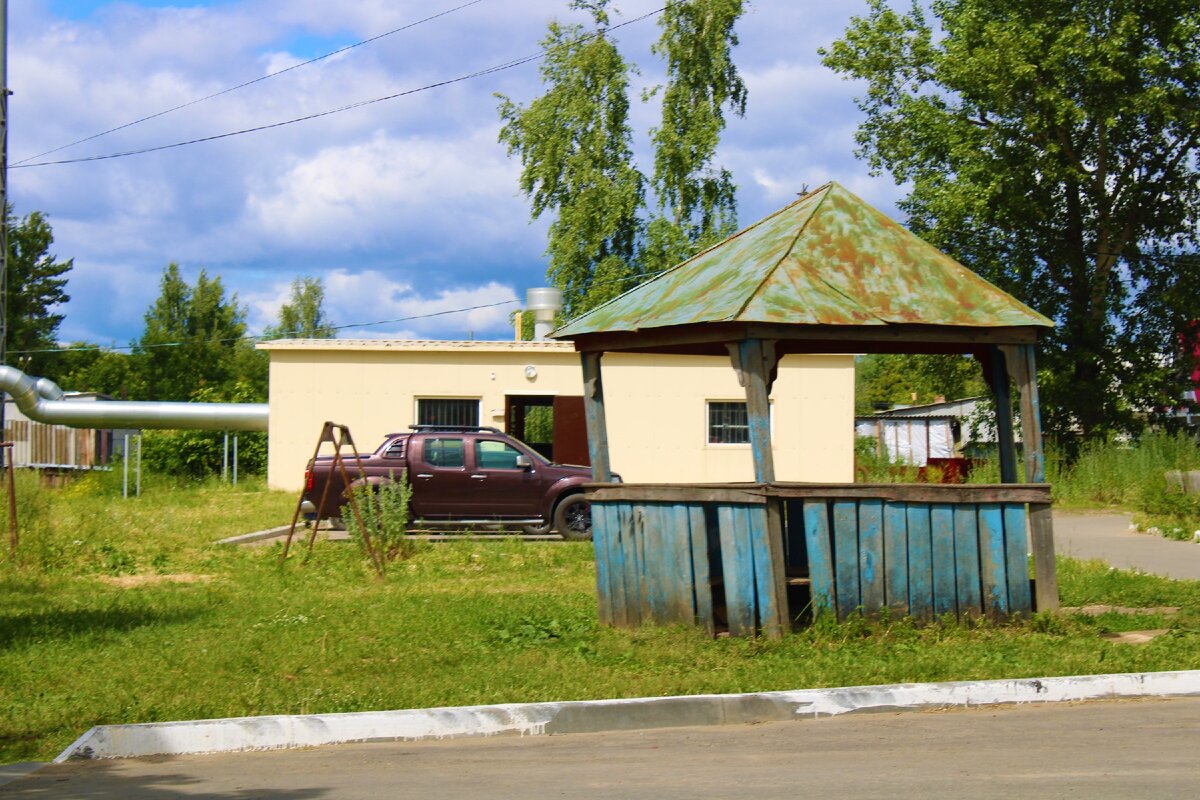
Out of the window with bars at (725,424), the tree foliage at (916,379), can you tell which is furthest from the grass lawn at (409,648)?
the window with bars at (725,424)

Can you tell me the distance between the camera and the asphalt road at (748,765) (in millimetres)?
5734

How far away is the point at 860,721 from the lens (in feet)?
23.5

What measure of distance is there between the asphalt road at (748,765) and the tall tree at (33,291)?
54.9m

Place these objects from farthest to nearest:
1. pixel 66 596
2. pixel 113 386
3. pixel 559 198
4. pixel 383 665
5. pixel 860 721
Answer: pixel 113 386, pixel 559 198, pixel 66 596, pixel 383 665, pixel 860 721

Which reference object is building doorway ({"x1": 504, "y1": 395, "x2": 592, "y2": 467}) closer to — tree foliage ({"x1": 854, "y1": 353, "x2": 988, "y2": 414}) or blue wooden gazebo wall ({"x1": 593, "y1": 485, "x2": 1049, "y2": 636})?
tree foliage ({"x1": 854, "y1": 353, "x2": 988, "y2": 414})

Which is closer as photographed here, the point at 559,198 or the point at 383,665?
the point at 383,665

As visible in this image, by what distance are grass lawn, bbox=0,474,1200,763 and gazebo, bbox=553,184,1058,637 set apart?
0.25 meters

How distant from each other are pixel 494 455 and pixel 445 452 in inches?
29.1

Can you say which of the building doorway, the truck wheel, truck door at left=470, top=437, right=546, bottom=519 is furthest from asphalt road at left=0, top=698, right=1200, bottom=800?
the building doorway

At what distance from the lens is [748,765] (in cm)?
623

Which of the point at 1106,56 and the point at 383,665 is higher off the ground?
the point at 1106,56

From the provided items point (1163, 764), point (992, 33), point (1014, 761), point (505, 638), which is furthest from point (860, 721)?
point (992, 33)

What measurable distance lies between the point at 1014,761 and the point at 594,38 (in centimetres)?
3235

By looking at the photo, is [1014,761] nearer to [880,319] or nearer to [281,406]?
[880,319]
